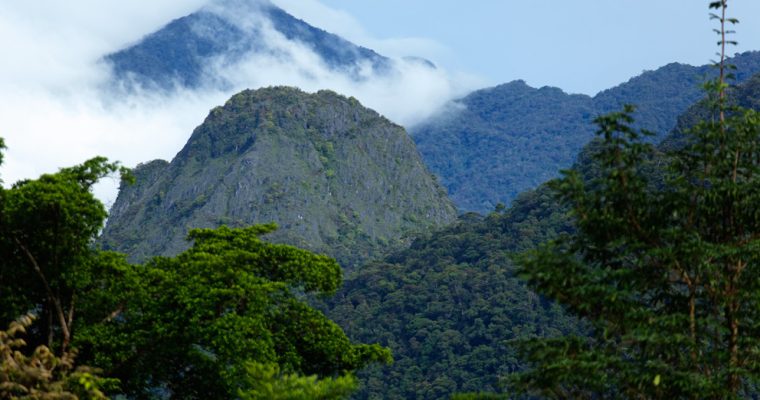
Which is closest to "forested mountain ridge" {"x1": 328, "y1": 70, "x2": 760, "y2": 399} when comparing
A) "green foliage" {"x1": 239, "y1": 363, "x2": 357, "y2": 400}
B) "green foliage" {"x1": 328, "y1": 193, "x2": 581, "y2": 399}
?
"green foliage" {"x1": 328, "y1": 193, "x2": 581, "y2": 399}

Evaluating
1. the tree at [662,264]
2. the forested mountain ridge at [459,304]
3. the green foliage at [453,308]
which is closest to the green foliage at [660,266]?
the tree at [662,264]

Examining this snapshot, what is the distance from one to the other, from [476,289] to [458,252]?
16.5 meters

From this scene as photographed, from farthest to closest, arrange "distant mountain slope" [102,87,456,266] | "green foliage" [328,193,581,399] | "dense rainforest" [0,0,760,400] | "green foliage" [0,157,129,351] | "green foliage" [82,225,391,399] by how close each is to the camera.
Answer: "distant mountain slope" [102,87,456,266], "green foliage" [328,193,581,399], "green foliage" [82,225,391,399], "green foliage" [0,157,129,351], "dense rainforest" [0,0,760,400]

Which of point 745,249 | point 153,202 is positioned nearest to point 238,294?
point 745,249

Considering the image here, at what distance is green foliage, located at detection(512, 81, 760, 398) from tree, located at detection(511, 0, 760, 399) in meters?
0.03

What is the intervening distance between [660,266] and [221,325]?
11.1 m

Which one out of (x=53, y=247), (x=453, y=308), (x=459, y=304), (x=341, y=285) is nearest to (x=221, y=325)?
(x=53, y=247)

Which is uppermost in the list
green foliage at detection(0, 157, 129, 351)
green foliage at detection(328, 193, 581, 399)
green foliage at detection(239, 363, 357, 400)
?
green foliage at detection(0, 157, 129, 351)

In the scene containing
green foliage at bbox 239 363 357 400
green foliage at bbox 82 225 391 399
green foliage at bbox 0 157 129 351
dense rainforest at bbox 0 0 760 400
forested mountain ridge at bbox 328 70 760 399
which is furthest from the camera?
forested mountain ridge at bbox 328 70 760 399

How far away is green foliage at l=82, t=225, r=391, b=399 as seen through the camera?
75.7 feet

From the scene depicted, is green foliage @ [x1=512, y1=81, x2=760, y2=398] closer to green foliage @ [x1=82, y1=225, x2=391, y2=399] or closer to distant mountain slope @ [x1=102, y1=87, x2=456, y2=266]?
green foliage @ [x1=82, y1=225, x2=391, y2=399]

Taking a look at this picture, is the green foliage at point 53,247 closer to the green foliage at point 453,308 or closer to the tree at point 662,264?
the tree at point 662,264

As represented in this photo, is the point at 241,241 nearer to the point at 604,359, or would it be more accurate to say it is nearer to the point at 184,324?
the point at 184,324

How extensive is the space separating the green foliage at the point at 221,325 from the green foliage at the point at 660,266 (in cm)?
785
